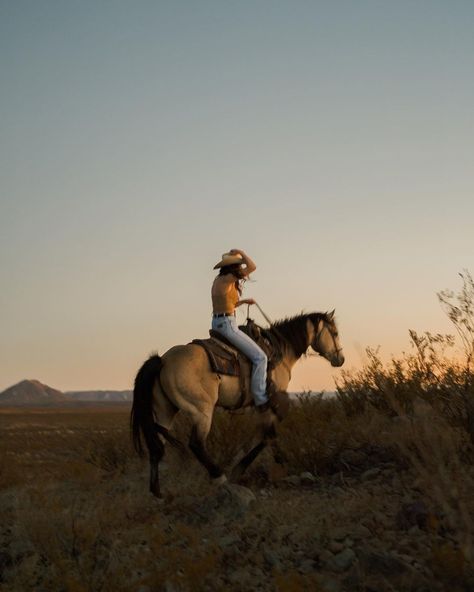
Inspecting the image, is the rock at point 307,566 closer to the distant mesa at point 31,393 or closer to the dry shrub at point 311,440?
the dry shrub at point 311,440

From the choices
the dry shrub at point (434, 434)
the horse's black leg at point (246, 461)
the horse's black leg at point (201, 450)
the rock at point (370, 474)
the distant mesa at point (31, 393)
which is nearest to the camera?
the dry shrub at point (434, 434)

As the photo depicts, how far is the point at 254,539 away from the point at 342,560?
1.00m

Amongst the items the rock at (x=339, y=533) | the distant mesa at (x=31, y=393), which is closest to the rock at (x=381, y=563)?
the rock at (x=339, y=533)

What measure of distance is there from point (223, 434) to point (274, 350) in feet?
5.96

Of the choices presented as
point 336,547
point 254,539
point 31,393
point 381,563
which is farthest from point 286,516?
point 31,393

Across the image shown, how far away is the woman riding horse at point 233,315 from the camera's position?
8.61 metres

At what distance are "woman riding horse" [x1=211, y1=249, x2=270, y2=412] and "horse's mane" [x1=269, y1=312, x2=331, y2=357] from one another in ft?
2.57

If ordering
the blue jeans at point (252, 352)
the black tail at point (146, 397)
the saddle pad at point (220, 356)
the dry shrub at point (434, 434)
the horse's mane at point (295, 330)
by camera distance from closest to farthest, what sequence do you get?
the dry shrub at point (434, 434)
the black tail at point (146, 397)
the saddle pad at point (220, 356)
the blue jeans at point (252, 352)
the horse's mane at point (295, 330)

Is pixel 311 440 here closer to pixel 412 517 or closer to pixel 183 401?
pixel 183 401

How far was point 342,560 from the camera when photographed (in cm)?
495

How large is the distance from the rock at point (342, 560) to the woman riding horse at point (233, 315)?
3.69m

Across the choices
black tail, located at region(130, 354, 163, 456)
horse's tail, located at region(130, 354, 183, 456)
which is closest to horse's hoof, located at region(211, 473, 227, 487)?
horse's tail, located at region(130, 354, 183, 456)

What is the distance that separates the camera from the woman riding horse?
28.2 ft

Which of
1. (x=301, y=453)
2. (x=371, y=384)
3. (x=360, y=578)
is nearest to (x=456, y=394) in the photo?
(x=301, y=453)
